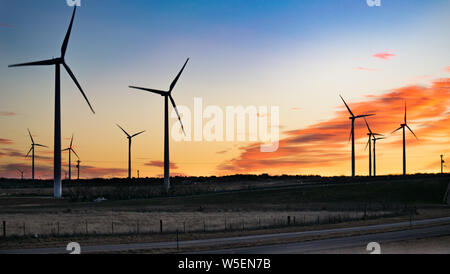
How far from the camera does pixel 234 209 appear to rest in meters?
104

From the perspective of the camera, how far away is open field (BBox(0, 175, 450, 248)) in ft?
230

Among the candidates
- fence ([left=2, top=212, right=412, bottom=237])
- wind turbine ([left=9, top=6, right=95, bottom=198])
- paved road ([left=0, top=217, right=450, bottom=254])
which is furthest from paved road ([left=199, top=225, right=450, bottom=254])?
wind turbine ([left=9, top=6, right=95, bottom=198])

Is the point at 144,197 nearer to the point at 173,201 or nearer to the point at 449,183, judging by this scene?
the point at 173,201

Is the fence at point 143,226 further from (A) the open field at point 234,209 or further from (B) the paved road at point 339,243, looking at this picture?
(B) the paved road at point 339,243

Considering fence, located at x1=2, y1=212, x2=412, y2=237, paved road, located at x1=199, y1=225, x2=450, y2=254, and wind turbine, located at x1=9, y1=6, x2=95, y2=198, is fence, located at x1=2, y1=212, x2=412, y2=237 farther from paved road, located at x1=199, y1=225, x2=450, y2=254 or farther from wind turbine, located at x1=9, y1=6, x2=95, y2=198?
wind turbine, located at x1=9, y1=6, x2=95, y2=198

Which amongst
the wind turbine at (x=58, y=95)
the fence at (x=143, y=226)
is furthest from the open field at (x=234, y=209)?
the wind turbine at (x=58, y=95)

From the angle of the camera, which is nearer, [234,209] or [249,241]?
[249,241]

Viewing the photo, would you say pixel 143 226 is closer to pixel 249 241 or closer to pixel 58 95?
pixel 249 241

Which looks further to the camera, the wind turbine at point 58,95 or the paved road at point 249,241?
the wind turbine at point 58,95

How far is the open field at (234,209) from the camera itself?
7019cm

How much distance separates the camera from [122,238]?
176 ft

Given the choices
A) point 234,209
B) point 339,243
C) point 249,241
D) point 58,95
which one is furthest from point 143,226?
point 58,95
